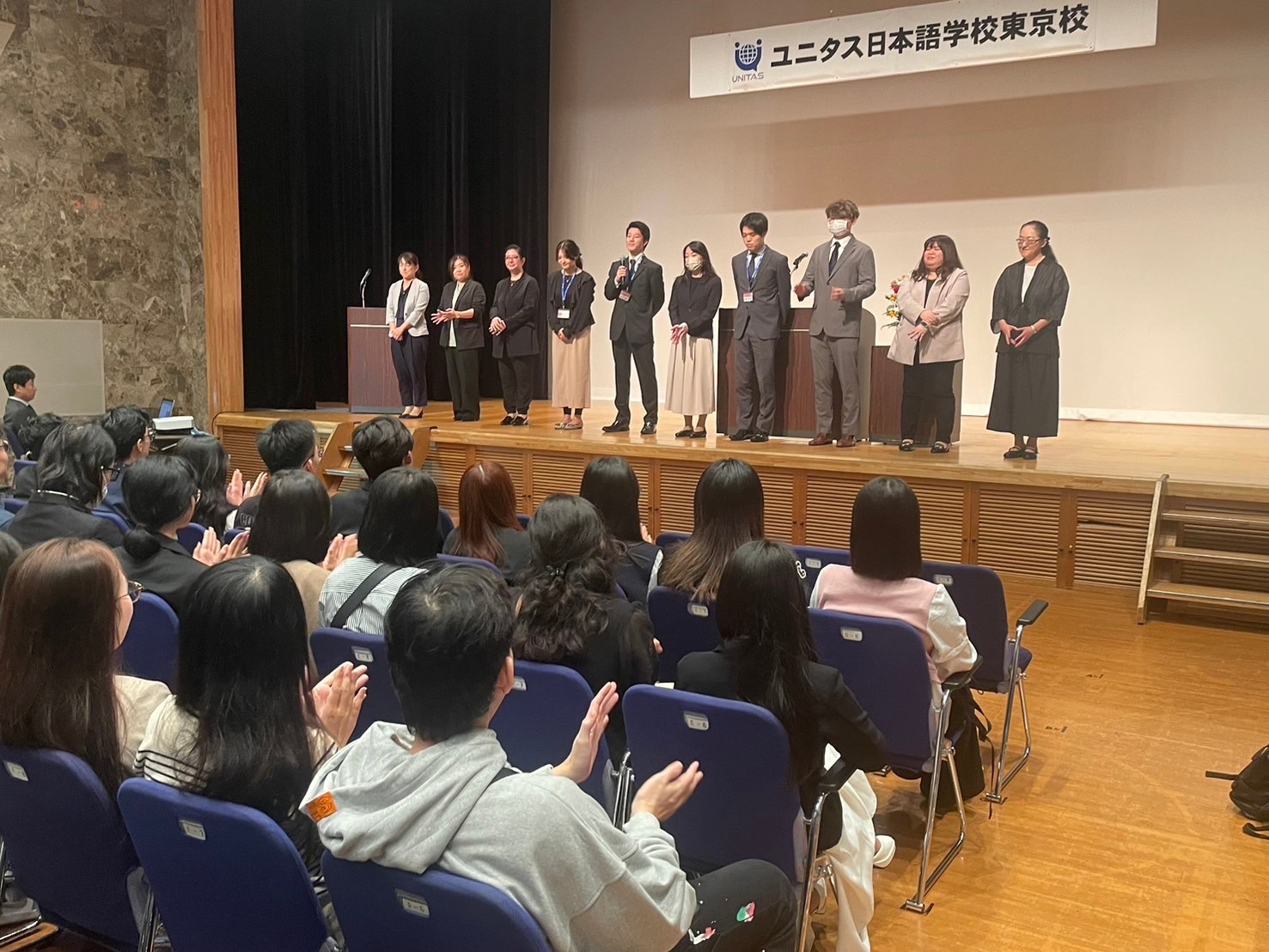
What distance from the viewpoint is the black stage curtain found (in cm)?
926

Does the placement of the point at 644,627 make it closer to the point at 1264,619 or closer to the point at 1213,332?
the point at 1264,619

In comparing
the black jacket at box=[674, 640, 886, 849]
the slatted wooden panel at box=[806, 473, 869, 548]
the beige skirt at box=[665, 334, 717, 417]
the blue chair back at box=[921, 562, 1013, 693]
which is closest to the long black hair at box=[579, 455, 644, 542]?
the blue chair back at box=[921, 562, 1013, 693]

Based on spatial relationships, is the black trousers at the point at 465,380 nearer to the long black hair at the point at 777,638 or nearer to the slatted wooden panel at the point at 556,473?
the slatted wooden panel at the point at 556,473

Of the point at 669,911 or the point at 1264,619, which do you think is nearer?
the point at 669,911

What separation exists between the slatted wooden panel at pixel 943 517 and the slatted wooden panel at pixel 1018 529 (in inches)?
4.2

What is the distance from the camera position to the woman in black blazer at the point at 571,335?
7871mm

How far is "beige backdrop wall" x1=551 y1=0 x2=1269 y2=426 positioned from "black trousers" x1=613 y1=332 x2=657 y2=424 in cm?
295

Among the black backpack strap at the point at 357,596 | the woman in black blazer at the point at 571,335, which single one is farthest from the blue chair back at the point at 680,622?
the woman in black blazer at the point at 571,335

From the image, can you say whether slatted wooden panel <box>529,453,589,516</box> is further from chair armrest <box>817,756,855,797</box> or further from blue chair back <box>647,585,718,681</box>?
chair armrest <box>817,756,855,797</box>

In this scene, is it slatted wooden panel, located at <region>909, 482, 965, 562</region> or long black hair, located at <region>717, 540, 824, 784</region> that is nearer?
long black hair, located at <region>717, 540, 824, 784</region>

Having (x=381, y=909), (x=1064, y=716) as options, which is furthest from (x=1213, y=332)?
(x=381, y=909)

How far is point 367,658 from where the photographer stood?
98.6 inches

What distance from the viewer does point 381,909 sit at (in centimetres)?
145

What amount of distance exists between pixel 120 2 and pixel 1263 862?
30.0ft
